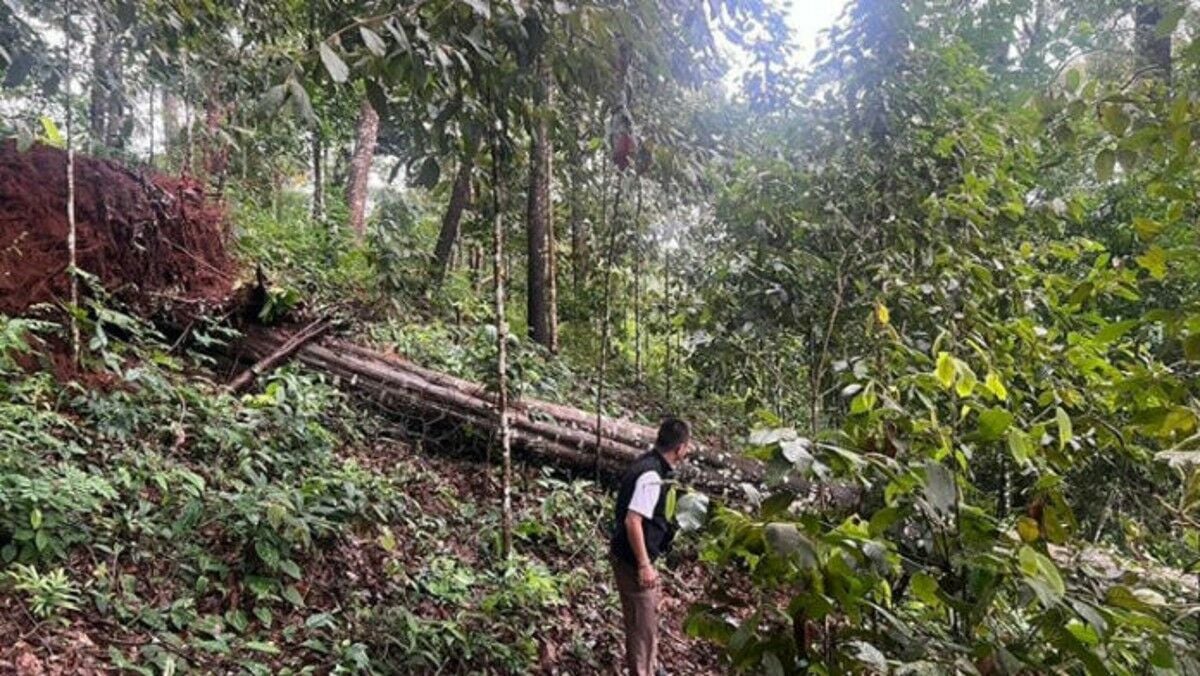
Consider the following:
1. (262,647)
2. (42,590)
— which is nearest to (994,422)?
(262,647)

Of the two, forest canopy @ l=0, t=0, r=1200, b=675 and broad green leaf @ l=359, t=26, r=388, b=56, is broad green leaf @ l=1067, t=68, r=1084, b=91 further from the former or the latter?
broad green leaf @ l=359, t=26, r=388, b=56

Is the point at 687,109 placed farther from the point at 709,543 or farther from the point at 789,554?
the point at 789,554

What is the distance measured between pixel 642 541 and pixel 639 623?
48cm

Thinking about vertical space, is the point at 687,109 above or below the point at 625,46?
above

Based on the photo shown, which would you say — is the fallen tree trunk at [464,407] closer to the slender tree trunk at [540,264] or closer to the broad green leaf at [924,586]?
the slender tree trunk at [540,264]

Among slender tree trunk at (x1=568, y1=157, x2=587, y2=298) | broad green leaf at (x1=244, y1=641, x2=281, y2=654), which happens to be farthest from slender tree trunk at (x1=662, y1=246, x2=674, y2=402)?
broad green leaf at (x1=244, y1=641, x2=281, y2=654)

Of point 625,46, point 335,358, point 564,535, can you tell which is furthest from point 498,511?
point 625,46

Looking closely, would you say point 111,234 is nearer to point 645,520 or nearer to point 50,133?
point 50,133

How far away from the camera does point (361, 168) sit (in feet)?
37.8

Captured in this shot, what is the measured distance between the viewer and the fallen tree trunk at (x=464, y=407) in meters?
6.04

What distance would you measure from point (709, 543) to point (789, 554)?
64 cm

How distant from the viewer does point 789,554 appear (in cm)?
152

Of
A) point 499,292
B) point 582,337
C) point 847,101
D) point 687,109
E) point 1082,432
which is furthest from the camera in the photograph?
point 582,337

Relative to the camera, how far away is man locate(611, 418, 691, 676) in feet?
13.5
